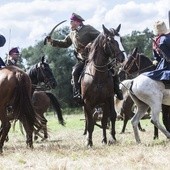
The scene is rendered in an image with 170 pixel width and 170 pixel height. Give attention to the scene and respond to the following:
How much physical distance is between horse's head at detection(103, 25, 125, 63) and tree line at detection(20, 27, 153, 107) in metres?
37.1

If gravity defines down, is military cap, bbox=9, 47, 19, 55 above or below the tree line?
above

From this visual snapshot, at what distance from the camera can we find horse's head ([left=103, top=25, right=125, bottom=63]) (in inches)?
446

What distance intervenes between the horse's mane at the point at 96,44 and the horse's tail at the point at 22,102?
5.60 ft

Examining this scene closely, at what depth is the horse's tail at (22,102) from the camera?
1120 centimetres

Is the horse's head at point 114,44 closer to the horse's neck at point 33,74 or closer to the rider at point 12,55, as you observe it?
the rider at point 12,55

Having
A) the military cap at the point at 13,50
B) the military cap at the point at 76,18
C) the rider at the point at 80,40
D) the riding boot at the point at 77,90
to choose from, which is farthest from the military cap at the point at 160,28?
the military cap at the point at 13,50

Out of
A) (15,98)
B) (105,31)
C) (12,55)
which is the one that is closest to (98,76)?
(105,31)

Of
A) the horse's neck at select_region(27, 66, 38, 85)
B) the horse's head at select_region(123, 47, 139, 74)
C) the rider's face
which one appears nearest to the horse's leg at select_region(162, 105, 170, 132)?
the rider's face

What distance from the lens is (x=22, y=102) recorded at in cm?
1120

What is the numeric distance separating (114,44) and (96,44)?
0.59 m

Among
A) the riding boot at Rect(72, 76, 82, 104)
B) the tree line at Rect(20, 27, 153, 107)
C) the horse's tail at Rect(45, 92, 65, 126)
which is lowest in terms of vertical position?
the tree line at Rect(20, 27, 153, 107)

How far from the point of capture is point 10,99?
444 inches

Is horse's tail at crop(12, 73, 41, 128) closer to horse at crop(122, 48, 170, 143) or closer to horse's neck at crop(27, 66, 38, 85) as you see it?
horse at crop(122, 48, 170, 143)

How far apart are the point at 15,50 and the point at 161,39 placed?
5425 mm
